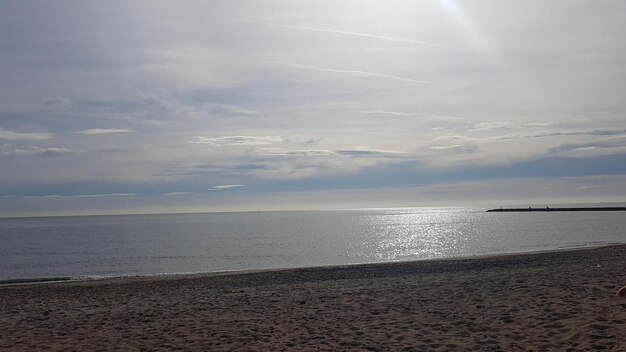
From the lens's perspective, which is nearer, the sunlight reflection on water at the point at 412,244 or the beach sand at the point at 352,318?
the beach sand at the point at 352,318

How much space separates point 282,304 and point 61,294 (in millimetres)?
10567

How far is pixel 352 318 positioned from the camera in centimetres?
1241

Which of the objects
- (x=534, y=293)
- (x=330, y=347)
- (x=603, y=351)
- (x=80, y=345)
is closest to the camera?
(x=603, y=351)

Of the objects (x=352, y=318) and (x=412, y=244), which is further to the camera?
(x=412, y=244)

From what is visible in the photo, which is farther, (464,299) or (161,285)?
(161,285)

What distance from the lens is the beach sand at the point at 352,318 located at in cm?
990

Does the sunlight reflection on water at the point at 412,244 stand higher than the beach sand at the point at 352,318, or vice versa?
the beach sand at the point at 352,318

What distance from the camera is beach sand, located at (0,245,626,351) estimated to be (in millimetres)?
9898

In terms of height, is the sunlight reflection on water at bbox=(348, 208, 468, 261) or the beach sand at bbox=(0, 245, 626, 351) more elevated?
the beach sand at bbox=(0, 245, 626, 351)

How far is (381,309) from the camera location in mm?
13344

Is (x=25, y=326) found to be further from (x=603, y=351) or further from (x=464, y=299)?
(x=603, y=351)

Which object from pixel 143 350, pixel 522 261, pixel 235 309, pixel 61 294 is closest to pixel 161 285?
pixel 61 294

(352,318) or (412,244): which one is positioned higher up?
(352,318)

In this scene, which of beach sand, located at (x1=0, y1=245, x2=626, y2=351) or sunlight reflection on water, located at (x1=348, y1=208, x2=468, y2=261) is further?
sunlight reflection on water, located at (x1=348, y1=208, x2=468, y2=261)
